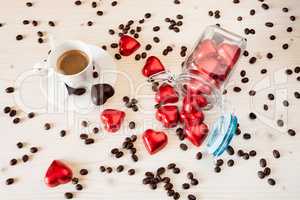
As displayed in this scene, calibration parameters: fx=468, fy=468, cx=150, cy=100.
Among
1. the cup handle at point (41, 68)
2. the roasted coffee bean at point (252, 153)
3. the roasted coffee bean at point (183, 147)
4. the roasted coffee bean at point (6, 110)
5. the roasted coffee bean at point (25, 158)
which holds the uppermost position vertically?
the cup handle at point (41, 68)

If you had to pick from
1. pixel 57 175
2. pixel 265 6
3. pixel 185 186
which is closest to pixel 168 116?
pixel 185 186

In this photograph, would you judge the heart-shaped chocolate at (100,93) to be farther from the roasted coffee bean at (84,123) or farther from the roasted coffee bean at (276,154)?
the roasted coffee bean at (276,154)

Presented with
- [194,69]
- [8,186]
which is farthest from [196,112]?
[8,186]

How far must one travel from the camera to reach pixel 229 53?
0.97 meters

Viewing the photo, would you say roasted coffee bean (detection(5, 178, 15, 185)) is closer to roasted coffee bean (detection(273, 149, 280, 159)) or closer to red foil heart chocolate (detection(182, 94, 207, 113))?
red foil heart chocolate (detection(182, 94, 207, 113))

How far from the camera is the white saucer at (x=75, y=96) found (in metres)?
1.01

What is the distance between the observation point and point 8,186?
3.07 feet

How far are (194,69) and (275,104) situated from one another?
0.63 feet

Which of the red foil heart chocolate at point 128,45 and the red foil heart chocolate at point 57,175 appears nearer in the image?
the red foil heart chocolate at point 57,175

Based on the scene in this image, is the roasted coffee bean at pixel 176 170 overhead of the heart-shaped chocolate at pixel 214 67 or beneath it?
beneath

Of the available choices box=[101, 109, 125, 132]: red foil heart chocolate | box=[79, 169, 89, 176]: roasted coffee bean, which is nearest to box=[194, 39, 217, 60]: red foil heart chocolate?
box=[101, 109, 125, 132]: red foil heart chocolate

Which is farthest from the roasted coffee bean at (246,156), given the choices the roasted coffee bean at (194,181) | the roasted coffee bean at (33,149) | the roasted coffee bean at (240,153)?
the roasted coffee bean at (33,149)

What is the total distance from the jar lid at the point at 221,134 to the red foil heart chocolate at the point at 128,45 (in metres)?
0.25

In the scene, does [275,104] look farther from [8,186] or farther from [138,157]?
[8,186]
